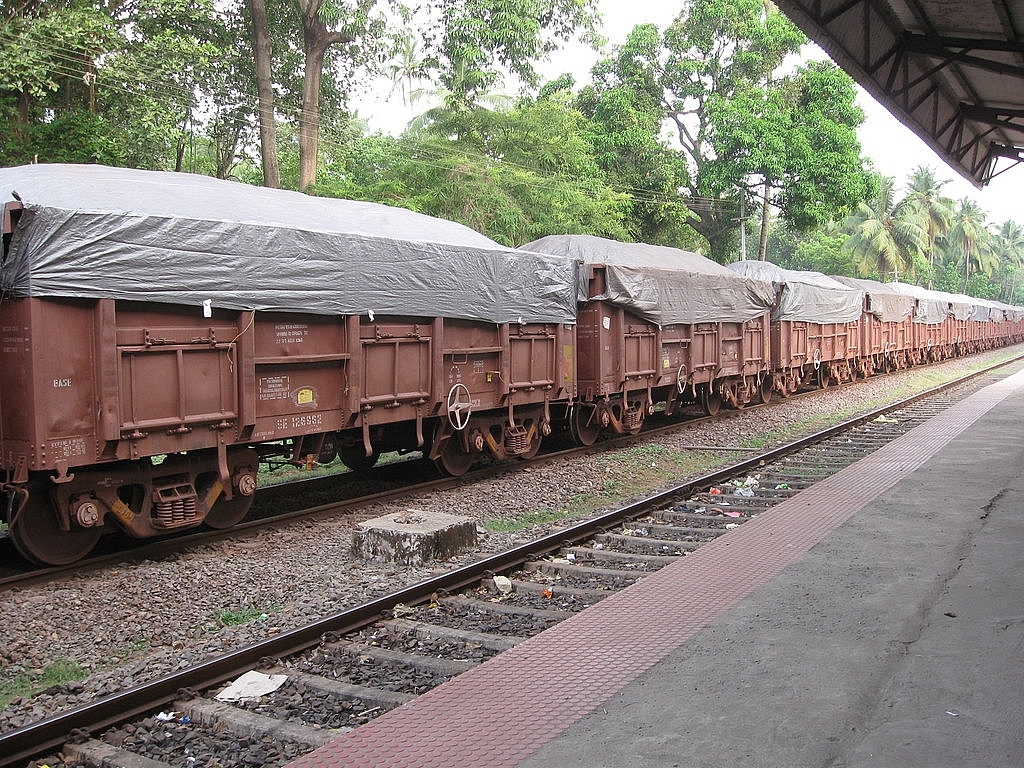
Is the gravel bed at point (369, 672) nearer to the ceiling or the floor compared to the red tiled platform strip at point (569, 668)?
nearer to the floor

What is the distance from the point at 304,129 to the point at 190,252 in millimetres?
15588

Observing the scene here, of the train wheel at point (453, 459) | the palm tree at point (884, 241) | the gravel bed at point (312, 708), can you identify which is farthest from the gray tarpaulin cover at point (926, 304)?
the gravel bed at point (312, 708)

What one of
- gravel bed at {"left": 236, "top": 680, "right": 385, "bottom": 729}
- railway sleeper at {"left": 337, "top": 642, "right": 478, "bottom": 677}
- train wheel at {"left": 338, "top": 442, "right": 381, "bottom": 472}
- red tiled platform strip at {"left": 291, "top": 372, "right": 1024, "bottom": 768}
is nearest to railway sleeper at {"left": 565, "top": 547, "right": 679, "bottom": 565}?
red tiled platform strip at {"left": 291, "top": 372, "right": 1024, "bottom": 768}

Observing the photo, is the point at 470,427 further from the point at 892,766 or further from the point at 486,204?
the point at 486,204

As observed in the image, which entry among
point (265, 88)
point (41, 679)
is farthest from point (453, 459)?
point (265, 88)

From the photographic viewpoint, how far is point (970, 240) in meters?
74.2

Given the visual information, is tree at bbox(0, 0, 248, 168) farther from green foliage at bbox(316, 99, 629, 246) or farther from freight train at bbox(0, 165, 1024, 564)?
freight train at bbox(0, 165, 1024, 564)

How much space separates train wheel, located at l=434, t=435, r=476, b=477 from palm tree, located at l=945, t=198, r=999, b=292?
71.4 meters

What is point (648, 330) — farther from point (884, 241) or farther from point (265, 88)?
point (884, 241)

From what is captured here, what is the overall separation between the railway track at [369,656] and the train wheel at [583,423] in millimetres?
4630

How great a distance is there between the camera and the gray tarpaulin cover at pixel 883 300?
26594mm

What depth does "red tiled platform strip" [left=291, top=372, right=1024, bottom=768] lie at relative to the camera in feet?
11.5

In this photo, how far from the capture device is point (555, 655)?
14.9 feet

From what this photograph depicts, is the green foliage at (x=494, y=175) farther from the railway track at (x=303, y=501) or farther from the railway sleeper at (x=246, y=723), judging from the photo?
the railway sleeper at (x=246, y=723)
